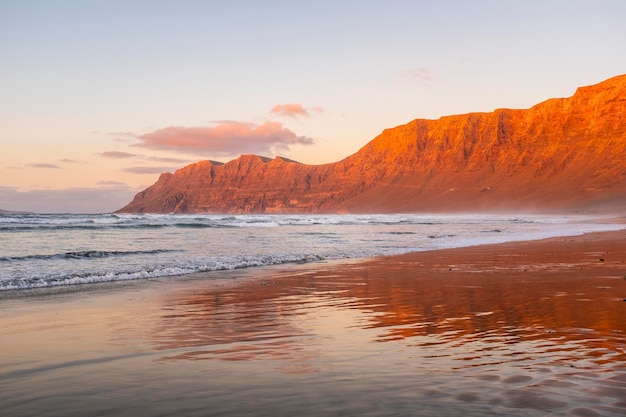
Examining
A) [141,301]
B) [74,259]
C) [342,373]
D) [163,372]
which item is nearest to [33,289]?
[141,301]

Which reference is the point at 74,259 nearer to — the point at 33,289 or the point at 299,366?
the point at 33,289

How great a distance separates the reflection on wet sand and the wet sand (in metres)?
0.02

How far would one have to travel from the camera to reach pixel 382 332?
265 inches

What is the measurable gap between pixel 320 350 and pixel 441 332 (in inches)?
64.9

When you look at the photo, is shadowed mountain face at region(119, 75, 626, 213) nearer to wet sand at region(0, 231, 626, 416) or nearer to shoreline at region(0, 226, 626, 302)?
shoreline at region(0, 226, 626, 302)

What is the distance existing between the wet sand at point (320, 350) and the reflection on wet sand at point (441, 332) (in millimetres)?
25

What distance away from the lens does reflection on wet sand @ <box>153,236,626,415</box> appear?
4.38 meters

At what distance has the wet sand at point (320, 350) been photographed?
3984 mm

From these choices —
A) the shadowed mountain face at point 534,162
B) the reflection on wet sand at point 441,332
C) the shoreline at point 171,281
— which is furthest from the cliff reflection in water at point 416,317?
the shadowed mountain face at point 534,162

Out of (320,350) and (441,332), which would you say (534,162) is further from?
(320,350)

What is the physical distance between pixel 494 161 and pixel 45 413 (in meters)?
187

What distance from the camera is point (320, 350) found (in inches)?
228

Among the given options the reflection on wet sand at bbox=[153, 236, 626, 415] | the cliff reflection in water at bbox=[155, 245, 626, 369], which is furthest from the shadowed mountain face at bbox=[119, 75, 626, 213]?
the reflection on wet sand at bbox=[153, 236, 626, 415]

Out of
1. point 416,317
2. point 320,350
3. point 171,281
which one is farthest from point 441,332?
point 171,281
